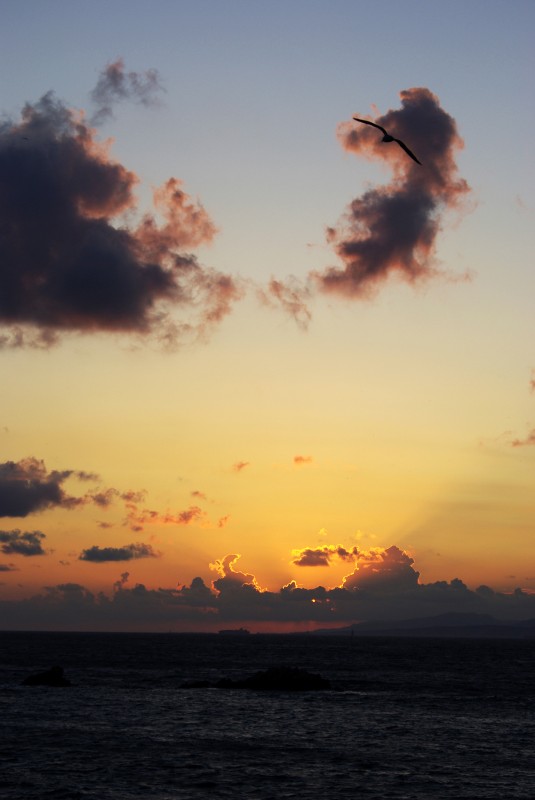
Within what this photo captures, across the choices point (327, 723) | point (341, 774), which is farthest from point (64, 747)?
point (327, 723)

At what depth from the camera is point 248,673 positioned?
150 meters

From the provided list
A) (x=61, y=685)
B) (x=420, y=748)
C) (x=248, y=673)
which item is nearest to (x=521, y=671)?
(x=248, y=673)

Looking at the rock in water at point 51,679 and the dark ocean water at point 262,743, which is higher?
the rock in water at point 51,679

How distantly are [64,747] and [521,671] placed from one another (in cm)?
12086

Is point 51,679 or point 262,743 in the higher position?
point 51,679

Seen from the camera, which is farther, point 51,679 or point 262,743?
point 51,679

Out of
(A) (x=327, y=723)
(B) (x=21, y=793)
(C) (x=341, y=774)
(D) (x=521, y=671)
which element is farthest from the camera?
(D) (x=521, y=671)

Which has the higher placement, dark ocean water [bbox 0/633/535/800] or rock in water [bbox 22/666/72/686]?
rock in water [bbox 22/666/72/686]

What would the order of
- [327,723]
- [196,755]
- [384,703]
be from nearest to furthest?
[196,755]
[327,723]
[384,703]

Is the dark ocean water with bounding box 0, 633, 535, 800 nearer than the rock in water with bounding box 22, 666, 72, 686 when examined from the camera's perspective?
Yes

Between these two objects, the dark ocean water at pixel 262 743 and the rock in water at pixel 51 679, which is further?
the rock in water at pixel 51 679

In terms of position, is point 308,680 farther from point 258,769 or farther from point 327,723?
point 258,769

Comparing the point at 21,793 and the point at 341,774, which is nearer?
the point at 21,793

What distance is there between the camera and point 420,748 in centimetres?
6638
